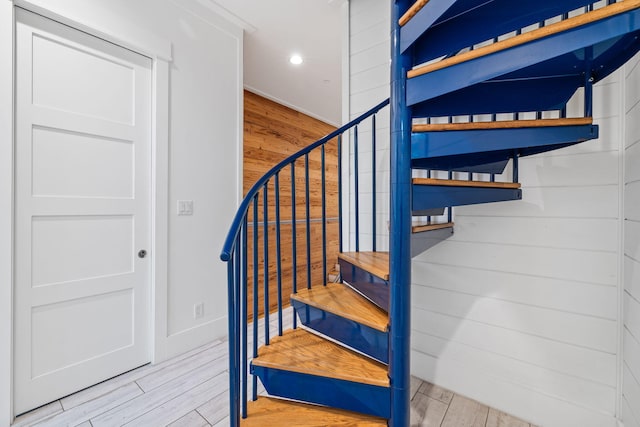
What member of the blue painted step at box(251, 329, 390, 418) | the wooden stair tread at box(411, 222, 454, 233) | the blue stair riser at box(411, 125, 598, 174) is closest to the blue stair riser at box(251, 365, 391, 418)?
the blue painted step at box(251, 329, 390, 418)

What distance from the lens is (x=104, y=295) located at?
1952 millimetres

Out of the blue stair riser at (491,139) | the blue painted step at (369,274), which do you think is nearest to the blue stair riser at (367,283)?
the blue painted step at (369,274)

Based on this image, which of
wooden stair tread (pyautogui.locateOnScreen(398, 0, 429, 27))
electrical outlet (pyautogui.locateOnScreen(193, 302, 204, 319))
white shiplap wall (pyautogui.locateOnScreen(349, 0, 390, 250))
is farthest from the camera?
electrical outlet (pyautogui.locateOnScreen(193, 302, 204, 319))

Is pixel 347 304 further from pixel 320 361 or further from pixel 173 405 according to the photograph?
pixel 173 405

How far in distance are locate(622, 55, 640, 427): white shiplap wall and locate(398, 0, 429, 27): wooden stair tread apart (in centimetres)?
→ 105

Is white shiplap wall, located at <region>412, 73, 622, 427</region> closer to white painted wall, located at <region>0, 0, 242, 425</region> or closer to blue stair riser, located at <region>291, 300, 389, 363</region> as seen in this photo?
blue stair riser, located at <region>291, 300, 389, 363</region>

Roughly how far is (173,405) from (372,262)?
1.44 meters

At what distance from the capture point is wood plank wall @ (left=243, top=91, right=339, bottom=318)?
351 centimetres

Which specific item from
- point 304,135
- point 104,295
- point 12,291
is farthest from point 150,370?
point 304,135

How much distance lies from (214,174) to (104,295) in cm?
118

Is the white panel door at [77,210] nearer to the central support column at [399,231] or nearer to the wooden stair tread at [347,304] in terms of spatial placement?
the wooden stair tread at [347,304]

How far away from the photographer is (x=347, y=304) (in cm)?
157

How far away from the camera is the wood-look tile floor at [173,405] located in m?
1.59

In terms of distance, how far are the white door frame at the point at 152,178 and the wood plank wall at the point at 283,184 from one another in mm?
1019
